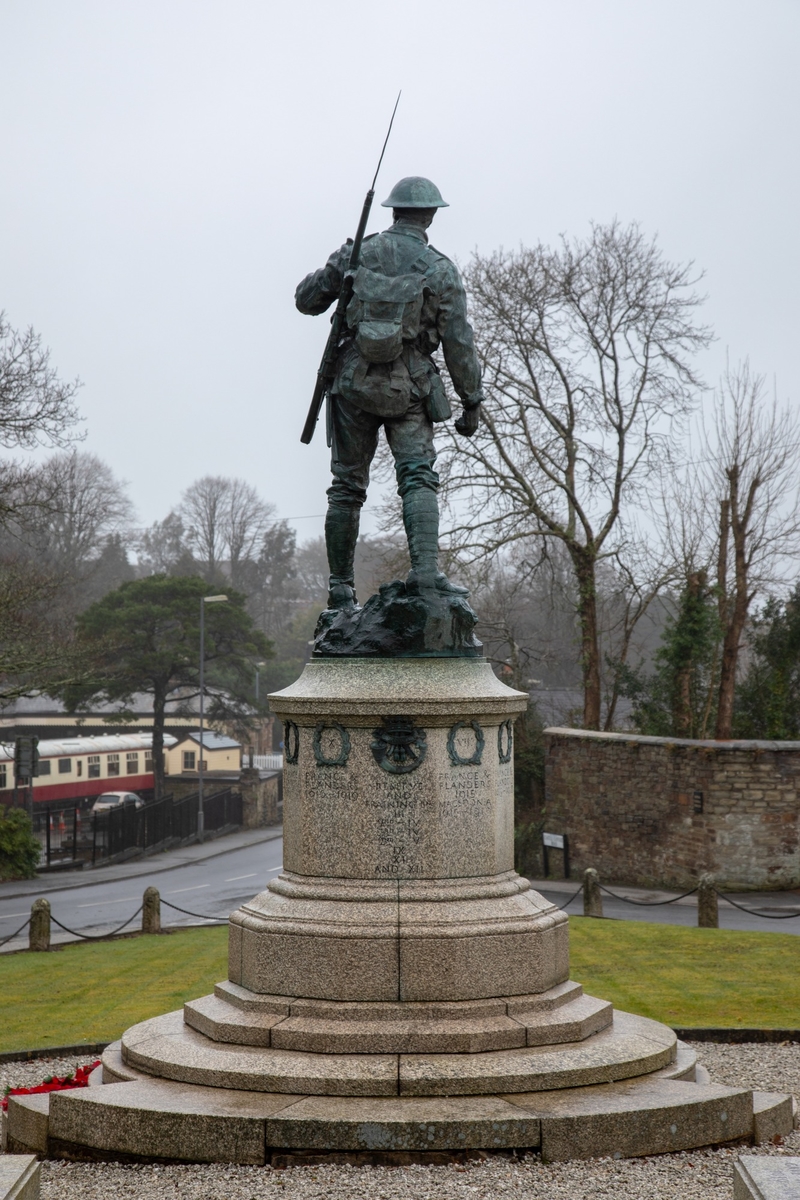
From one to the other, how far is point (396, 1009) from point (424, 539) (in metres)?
2.69

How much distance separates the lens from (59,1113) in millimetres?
5641

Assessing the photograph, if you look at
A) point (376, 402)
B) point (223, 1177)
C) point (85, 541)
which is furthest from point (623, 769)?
point (85, 541)

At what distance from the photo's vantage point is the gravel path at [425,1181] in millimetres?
4910

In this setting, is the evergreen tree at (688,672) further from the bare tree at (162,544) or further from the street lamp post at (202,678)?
the bare tree at (162,544)

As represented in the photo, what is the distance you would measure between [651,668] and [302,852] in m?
43.4

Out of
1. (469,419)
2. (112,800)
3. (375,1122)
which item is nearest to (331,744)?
(375,1122)

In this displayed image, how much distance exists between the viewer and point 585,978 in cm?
1144

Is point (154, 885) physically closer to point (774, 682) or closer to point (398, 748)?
point (774, 682)

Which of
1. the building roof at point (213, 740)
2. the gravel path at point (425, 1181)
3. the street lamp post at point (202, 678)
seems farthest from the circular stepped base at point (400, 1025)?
the building roof at point (213, 740)

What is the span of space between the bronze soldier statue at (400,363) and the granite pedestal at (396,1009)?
100 cm

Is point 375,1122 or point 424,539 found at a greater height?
point 424,539

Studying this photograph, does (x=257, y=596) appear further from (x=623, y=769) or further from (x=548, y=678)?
(x=623, y=769)

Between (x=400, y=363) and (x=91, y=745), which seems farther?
(x=91, y=745)

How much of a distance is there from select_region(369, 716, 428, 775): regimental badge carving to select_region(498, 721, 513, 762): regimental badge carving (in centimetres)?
57
